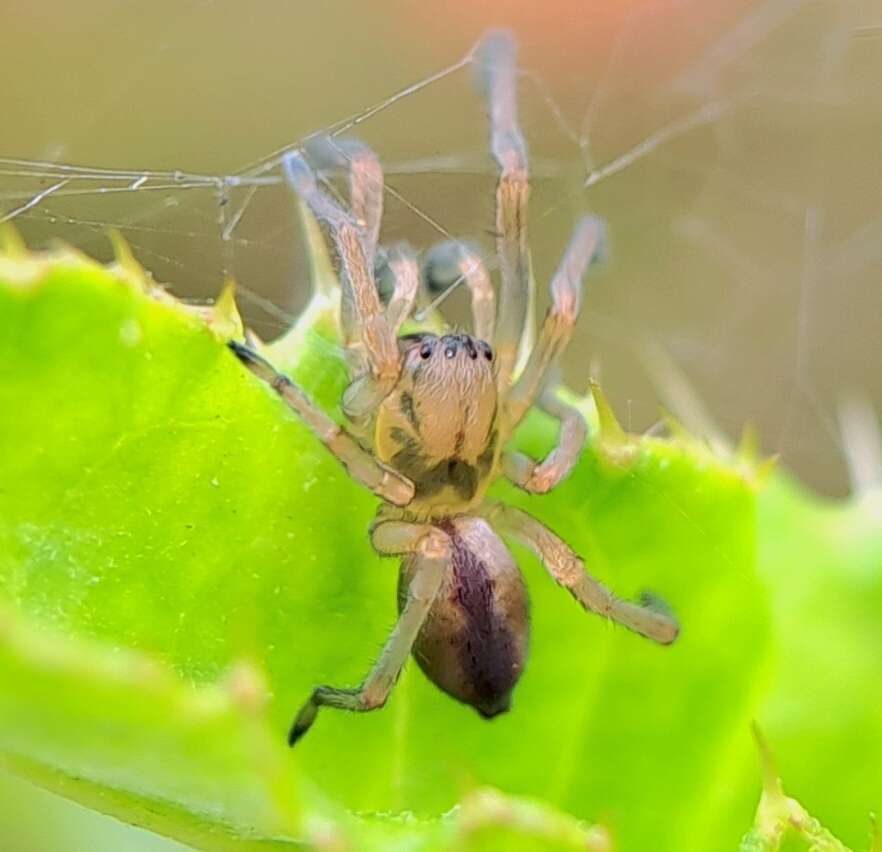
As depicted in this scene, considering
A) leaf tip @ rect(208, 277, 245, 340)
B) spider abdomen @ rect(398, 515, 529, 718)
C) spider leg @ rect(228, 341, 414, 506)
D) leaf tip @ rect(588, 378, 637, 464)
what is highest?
leaf tip @ rect(208, 277, 245, 340)

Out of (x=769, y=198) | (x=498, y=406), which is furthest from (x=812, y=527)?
(x=769, y=198)

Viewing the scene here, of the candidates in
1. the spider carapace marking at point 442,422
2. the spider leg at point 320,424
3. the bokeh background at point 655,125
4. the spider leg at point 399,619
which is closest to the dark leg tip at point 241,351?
the spider leg at point 320,424

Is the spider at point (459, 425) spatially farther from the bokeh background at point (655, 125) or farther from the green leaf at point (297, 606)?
the bokeh background at point (655, 125)

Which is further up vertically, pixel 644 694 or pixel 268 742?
pixel 268 742

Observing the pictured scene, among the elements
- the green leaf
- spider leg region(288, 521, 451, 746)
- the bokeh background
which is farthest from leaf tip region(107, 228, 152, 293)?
the bokeh background

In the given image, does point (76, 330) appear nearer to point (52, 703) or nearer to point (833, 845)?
point (52, 703)

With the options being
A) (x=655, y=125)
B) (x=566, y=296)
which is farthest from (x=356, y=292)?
A: (x=655, y=125)

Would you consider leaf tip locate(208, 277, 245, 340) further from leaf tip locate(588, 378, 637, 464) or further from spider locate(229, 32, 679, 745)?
leaf tip locate(588, 378, 637, 464)
